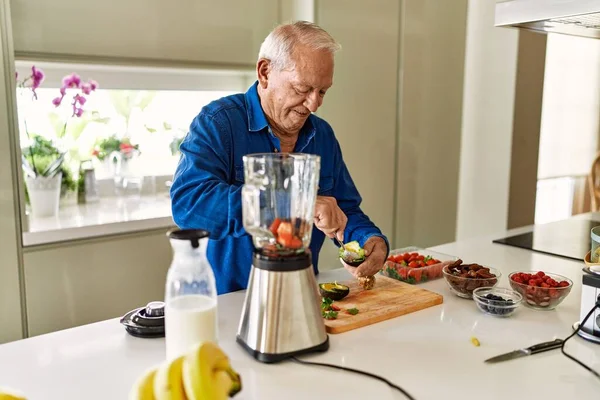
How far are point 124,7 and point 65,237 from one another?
96 cm

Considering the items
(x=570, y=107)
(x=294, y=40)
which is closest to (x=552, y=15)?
(x=294, y=40)

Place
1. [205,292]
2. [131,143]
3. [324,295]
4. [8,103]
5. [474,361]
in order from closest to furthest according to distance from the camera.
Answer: [205,292], [474,361], [324,295], [8,103], [131,143]

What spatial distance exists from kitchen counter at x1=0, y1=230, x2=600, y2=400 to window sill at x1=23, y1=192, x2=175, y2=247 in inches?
43.3

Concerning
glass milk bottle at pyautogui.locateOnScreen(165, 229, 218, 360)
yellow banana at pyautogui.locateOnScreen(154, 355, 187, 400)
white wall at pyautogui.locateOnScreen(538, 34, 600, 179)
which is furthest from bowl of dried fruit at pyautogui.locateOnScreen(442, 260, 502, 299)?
white wall at pyautogui.locateOnScreen(538, 34, 600, 179)

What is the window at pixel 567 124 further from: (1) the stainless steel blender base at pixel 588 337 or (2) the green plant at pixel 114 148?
(1) the stainless steel blender base at pixel 588 337

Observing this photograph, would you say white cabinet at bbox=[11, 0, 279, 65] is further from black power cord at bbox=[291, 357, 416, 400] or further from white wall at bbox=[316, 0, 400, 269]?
black power cord at bbox=[291, 357, 416, 400]

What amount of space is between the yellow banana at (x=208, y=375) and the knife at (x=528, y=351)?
1.81 ft

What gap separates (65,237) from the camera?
88.0 inches

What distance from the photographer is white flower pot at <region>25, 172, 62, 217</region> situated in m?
2.31

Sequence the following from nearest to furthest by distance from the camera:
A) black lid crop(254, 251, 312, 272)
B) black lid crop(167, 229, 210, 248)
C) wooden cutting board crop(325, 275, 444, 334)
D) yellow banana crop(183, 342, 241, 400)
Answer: yellow banana crop(183, 342, 241, 400), black lid crop(167, 229, 210, 248), black lid crop(254, 251, 312, 272), wooden cutting board crop(325, 275, 444, 334)

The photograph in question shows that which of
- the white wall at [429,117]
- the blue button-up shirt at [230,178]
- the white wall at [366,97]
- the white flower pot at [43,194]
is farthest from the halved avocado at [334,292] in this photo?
the white wall at [429,117]

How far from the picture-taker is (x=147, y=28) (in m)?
2.38

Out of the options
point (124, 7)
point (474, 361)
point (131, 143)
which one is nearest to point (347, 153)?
point (131, 143)

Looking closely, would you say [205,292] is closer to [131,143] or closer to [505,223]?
[131,143]
